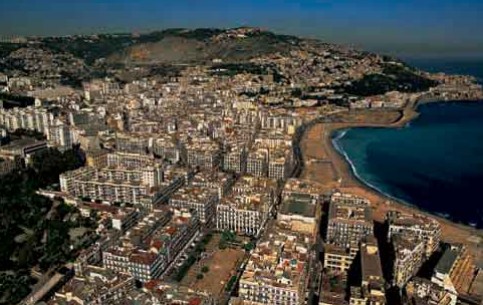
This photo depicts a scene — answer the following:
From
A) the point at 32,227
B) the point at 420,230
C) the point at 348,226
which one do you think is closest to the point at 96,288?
the point at 32,227

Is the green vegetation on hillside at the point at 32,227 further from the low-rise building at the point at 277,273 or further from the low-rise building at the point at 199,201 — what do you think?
the low-rise building at the point at 277,273

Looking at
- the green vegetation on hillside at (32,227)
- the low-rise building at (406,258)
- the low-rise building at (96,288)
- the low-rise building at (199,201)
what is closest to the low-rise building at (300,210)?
the low-rise building at (406,258)

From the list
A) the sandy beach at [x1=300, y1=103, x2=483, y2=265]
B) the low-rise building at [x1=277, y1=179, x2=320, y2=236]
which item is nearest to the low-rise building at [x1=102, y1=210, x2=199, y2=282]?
the low-rise building at [x1=277, y1=179, x2=320, y2=236]

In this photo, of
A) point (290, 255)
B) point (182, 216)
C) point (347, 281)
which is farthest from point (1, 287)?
point (347, 281)

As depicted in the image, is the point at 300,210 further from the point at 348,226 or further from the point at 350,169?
the point at 350,169

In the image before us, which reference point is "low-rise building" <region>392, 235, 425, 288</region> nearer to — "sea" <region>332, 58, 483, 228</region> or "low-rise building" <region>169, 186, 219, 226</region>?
"sea" <region>332, 58, 483, 228</region>

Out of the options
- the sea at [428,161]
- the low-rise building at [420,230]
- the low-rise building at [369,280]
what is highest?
the low-rise building at [420,230]
